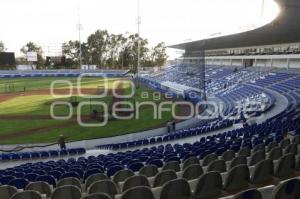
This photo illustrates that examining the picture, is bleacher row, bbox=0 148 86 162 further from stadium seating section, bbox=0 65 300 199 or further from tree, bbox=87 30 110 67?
tree, bbox=87 30 110 67

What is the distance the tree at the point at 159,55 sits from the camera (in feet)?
402

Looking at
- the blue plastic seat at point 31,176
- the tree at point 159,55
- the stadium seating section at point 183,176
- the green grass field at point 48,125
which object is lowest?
the green grass field at point 48,125

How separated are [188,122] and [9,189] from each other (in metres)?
22.4

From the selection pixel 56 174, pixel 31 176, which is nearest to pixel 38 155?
pixel 31 176

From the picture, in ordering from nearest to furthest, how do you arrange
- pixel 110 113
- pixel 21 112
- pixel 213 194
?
1. pixel 213 194
2. pixel 110 113
3. pixel 21 112

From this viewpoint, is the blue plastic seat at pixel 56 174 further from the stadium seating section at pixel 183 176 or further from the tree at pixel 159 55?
the tree at pixel 159 55

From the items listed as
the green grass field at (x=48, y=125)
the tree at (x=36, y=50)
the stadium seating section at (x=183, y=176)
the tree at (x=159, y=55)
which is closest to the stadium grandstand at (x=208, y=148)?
the stadium seating section at (x=183, y=176)

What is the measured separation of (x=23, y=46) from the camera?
112m

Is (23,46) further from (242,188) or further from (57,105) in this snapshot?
(242,188)

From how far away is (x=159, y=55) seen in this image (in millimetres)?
123750

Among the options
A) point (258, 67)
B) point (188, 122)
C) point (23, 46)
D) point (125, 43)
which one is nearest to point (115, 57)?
point (125, 43)

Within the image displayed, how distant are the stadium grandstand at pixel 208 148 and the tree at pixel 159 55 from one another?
54355mm

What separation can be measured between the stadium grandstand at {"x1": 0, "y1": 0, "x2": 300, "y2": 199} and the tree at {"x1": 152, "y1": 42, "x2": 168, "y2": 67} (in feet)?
178

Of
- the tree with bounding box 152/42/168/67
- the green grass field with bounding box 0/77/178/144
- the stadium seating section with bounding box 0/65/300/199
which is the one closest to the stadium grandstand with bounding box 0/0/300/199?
the stadium seating section with bounding box 0/65/300/199
